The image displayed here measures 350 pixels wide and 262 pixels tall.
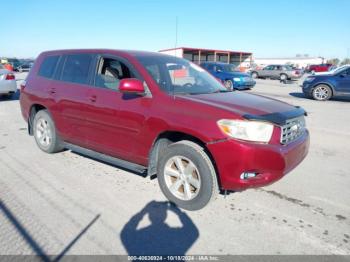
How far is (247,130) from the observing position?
297 cm

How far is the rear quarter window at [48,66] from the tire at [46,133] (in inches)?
26.6

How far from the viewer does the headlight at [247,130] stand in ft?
9.74

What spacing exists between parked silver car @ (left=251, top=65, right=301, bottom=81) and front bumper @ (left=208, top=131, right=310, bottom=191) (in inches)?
1108

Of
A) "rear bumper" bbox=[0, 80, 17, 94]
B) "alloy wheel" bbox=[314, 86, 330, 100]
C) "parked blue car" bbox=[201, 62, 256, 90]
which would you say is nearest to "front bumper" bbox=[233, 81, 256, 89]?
"parked blue car" bbox=[201, 62, 256, 90]

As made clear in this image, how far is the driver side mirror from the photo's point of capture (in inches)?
134

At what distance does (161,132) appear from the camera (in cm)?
344

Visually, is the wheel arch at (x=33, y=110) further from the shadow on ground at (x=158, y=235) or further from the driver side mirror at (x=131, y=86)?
the shadow on ground at (x=158, y=235)

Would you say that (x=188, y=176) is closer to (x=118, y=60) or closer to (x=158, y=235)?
(x=158, y=235)

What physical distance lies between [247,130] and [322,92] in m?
12.1

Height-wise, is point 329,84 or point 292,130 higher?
point 329,84

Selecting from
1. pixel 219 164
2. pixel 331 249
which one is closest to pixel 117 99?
pixel 219 164

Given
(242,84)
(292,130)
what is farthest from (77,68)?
(242,84)

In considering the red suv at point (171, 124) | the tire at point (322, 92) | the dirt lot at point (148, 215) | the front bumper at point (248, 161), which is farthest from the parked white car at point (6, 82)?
the tire at point (322, 92)

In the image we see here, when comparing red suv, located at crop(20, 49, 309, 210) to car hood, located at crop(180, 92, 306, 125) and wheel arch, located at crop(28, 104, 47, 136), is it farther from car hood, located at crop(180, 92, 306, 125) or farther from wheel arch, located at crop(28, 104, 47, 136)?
wheel arch, located at crop(28, 104, 47, 136)
